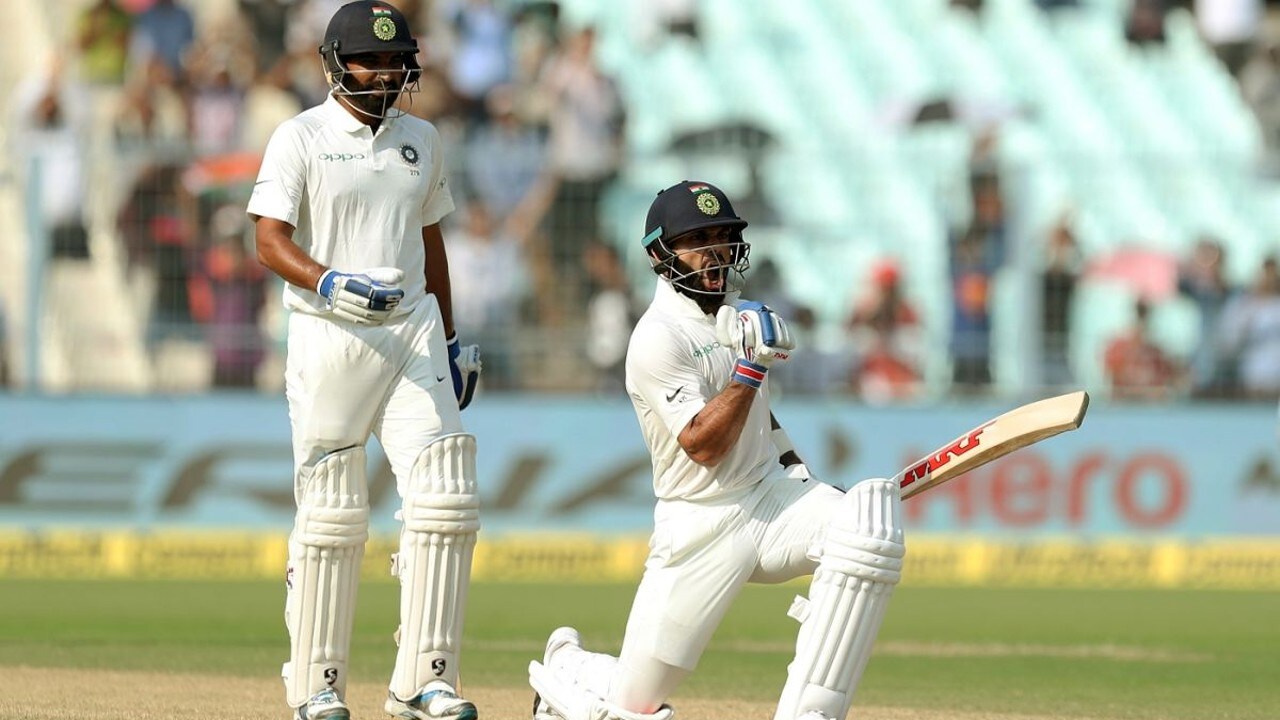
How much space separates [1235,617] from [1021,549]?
195 cm

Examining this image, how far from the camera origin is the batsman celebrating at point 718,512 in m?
4.54

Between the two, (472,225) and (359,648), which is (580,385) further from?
(359,648)

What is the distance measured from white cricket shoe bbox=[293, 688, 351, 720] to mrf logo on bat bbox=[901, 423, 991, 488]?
4.79ft

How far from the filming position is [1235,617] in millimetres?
9914

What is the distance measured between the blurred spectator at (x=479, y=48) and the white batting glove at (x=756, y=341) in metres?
9.61

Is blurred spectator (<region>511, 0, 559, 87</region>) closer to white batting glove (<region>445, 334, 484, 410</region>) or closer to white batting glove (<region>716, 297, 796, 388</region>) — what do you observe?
white batting glove (<region>445, 334, 484, 410</region>)

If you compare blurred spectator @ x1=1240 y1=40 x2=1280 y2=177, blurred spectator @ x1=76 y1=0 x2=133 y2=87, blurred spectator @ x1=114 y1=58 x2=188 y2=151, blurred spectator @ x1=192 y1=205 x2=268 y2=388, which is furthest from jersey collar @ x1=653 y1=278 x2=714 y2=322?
blurred spectator @ x1=1240 y1=40 x2=1280 y2=177

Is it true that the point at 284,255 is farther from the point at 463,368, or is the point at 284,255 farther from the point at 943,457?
the point at 943,457

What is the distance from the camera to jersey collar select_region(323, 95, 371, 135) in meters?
5.25

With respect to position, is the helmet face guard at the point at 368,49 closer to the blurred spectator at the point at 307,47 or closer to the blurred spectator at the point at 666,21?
the blurred spectator at the point at 307,47

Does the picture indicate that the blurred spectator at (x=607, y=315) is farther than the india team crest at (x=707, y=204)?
Yes

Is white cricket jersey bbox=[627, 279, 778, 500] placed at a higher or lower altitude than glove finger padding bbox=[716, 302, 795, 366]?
lower

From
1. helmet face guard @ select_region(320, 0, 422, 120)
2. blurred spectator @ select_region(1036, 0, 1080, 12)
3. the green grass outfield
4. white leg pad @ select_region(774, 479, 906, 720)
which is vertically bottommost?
the green grass outfield

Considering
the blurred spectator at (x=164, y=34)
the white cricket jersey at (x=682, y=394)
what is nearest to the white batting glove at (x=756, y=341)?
the white cricket jersey at (x=682, y=394)
